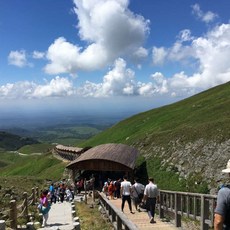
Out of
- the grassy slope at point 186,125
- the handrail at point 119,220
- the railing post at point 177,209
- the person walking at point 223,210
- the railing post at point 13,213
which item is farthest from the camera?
the grassy slope at point 186,125

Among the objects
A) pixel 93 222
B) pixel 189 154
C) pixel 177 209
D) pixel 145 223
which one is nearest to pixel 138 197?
pixel 93 222

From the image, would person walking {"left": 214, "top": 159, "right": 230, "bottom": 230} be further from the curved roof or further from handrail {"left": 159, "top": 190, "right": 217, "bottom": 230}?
the curved roof

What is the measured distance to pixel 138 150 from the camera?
56656mm

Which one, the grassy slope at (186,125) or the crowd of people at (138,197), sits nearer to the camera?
the crowd of people at (138,197)

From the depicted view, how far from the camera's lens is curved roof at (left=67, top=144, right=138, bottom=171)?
153 feet

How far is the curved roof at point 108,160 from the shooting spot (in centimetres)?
4672

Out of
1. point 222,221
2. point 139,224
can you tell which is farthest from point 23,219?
point 222,221

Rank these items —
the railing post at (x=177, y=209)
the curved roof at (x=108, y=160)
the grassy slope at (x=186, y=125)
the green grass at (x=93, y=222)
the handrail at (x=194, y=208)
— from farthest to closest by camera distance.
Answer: the grassy slope at (x=186, y=125)
the curved roof at (x=108, y=160)
the green grass at (x=93, y=222)
the railing post at (x=177, y=209)
the handrail at (x=194, y=208)

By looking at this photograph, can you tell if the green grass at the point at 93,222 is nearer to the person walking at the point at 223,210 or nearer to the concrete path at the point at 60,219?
the concrete path at the point at 60,219

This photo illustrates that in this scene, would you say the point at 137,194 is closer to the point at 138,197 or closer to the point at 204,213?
the point at 138,197

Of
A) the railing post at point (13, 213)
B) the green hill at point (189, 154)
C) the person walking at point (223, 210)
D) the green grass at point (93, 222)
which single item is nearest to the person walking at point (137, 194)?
the green grass at point (93, 222)

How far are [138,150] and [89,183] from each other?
11442 mm

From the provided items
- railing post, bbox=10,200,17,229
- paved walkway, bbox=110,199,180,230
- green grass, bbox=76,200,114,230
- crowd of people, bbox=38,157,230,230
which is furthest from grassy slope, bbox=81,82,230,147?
railing post, bbox=10,200,17,229

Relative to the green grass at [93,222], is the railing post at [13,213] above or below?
above
